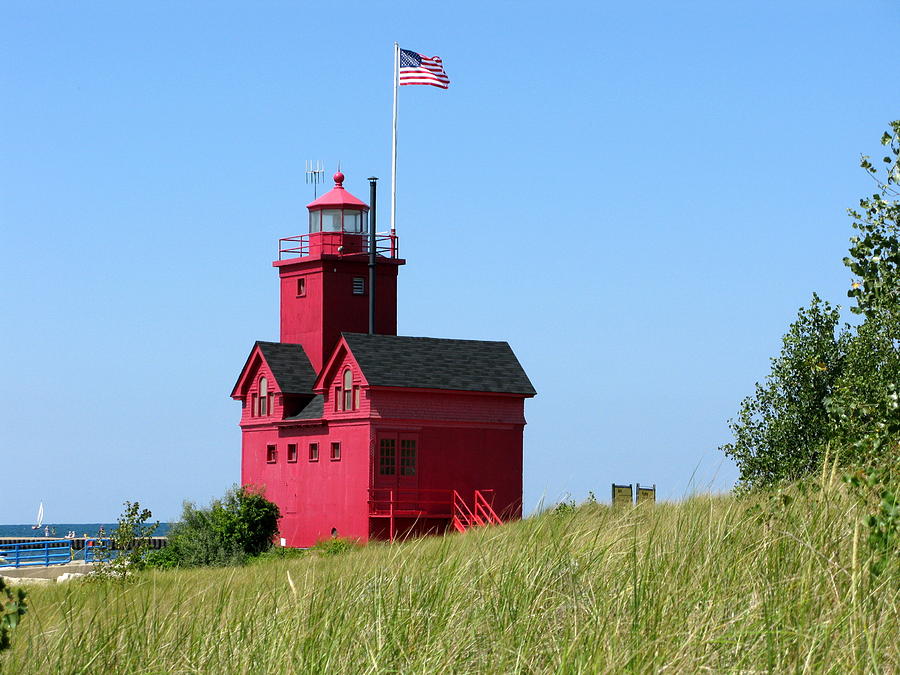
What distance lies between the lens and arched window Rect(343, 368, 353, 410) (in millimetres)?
35094

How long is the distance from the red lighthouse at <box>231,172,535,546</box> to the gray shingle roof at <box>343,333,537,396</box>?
44mm

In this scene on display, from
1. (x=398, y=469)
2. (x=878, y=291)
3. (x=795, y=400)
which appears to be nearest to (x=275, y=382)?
(x=398, y=469)

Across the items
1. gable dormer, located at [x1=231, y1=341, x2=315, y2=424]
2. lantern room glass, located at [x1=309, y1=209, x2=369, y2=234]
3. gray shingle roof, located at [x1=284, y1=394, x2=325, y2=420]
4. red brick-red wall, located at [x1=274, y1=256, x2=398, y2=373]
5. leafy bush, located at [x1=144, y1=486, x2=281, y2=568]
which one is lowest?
leafy bush, located at [x1=144, y1=486, x2=281, y2=568]

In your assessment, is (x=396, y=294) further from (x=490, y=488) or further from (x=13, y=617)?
(x=13, y=617)

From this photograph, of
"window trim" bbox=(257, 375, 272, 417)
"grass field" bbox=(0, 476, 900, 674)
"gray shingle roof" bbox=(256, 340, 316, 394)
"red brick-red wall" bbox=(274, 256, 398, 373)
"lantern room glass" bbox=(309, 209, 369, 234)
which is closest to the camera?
"grass field" bbox=(0, 476, 900, 674)

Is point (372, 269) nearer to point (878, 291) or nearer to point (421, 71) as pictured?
point (421, 71)

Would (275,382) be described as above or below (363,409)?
above

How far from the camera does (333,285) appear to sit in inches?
1518

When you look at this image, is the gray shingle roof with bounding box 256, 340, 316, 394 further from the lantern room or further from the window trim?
the lantern room

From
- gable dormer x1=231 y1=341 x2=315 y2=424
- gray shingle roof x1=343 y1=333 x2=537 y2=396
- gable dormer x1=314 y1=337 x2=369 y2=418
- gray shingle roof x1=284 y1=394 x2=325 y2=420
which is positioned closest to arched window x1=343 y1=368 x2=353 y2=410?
gable dormer x1=314 y1=337 x2=369 y2=418

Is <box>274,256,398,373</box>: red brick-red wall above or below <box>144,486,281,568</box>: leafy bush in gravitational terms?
above

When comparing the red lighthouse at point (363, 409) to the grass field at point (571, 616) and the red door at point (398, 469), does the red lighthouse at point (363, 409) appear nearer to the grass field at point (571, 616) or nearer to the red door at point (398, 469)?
the red door at point (398, 469)

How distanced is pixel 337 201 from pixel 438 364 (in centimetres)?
785

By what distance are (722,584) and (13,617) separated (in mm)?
3841
